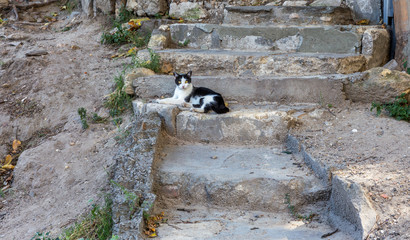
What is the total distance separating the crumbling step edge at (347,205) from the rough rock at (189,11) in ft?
14.1

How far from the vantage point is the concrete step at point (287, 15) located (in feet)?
19.5

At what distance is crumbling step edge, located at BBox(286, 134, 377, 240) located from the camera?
8.30 feet

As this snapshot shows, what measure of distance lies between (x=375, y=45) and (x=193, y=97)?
8.52 feet

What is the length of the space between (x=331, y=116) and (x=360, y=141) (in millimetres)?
689

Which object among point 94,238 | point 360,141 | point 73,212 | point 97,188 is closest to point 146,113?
point 97,188

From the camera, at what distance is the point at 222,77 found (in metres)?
4.74

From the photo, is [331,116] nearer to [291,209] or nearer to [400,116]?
[400,116]

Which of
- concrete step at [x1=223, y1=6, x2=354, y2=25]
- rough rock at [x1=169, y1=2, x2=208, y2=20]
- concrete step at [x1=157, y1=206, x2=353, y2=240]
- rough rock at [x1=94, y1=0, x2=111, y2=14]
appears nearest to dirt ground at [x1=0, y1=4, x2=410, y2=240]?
concrete step at [x1=157, y1=206, x2=353, y2=240]

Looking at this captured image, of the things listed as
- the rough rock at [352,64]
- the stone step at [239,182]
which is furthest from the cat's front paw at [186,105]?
the rough rock at [352,64]

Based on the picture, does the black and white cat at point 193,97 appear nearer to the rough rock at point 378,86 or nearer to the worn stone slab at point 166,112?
the worn stone slab at point 166,112

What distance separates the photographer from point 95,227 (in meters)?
3.00

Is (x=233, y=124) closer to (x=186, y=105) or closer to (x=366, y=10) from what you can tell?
(x=186, y=105)

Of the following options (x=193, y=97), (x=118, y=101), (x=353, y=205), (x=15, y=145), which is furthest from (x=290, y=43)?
(x=15, y=145)

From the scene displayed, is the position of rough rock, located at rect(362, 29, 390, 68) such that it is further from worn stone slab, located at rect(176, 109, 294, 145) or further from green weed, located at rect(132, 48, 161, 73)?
green weed, located at rect(132, 48, 161, 73)
